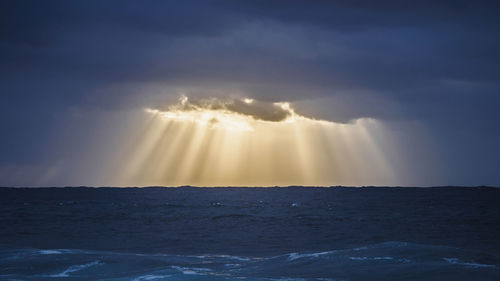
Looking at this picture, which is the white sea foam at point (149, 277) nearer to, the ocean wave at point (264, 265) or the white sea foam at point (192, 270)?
the ocean wave at point (264, 265)

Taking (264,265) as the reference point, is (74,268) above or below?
above

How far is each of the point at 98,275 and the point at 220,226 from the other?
32988 millimetres

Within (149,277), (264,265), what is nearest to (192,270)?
(149,277)

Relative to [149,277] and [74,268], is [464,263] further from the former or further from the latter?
[74,268]

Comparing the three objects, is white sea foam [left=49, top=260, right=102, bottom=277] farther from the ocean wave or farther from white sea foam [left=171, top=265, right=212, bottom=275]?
white sea foam [left=171, top=265, right=212, bottom=275]

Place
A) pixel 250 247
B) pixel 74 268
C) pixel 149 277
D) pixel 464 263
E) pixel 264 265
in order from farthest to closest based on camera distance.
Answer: pixel 250 247 → pixel 264 265 → pixel 74 268 → pixel 464 263 → pixel 149 277

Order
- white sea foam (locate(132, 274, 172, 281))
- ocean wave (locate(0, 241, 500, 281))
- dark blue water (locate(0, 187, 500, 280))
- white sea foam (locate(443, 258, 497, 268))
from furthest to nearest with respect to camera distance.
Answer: white sea foam (locate(443, 258, 497, 268))
dark blue water (locate(0, 187, 500, 280))
ocean wave (locate(0, 241, 500, 281))
white sea foam (locate(132, 274, 172, 281))

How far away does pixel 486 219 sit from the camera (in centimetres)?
6781

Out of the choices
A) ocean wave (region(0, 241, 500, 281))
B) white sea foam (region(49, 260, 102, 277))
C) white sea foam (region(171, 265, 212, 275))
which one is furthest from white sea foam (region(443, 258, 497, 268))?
white sea foam (region(49, 260, 102, 277))

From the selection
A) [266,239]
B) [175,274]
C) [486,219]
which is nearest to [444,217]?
[486,219]

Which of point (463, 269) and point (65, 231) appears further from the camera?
point (65, 231)

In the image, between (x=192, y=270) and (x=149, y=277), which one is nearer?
(x=149, y=277)

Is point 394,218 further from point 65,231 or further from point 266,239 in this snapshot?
point 65,231

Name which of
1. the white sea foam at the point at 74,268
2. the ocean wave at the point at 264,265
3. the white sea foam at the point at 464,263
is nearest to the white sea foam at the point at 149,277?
the ocean wave at the point at 264,265
